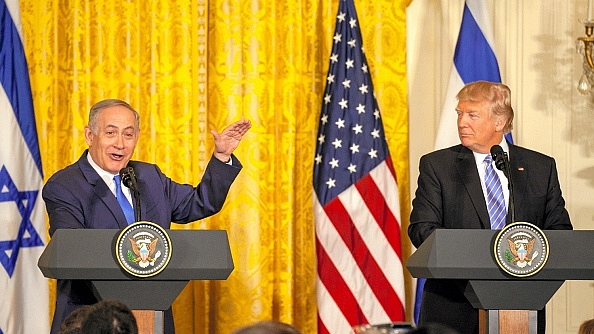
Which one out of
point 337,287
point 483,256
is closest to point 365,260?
point 337,287

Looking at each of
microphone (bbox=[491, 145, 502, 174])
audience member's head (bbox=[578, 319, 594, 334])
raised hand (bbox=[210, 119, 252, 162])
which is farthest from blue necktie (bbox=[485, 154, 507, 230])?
Answer: audience member's head (bbox=[578, 319, 594, 334])

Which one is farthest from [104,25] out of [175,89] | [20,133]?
[20,133]

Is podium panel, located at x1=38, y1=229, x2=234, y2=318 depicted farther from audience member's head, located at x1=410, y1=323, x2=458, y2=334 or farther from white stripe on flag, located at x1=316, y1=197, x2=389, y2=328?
white stripe on flag, located at x1=316, y1=197, x2=389, y2=328

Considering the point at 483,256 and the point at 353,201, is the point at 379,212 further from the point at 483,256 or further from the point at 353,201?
the point at 483,256

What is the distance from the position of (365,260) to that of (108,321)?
11.6 ft

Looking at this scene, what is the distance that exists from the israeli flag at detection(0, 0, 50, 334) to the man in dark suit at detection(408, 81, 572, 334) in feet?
Result: 7.37

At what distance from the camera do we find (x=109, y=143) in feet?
13.1

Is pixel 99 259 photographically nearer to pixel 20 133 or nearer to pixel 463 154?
pixel 463 154

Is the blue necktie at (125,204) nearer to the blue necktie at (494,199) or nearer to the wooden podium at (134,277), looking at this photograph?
the wooden podium at (134,277)

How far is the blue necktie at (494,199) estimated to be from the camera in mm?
3977

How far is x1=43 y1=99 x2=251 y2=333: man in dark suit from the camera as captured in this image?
149 inches

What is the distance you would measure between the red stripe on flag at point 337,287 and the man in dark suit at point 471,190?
164 centimetres

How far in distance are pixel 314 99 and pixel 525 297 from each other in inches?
115

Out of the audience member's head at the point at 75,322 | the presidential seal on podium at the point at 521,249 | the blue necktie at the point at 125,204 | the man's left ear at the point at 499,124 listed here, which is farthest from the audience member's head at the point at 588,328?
the blue necktie at the point at 125,204
